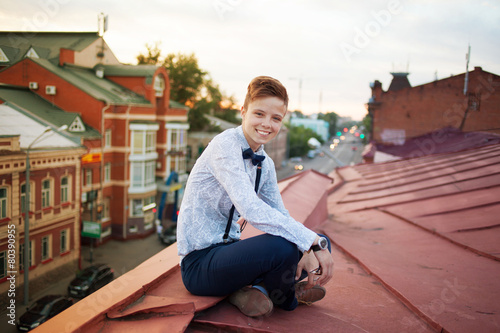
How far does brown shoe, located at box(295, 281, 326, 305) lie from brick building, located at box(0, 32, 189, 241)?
49.6ft

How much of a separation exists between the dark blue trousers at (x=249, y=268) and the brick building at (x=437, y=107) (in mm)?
17613

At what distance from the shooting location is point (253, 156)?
2.11m

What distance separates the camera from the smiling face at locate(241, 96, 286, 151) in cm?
208

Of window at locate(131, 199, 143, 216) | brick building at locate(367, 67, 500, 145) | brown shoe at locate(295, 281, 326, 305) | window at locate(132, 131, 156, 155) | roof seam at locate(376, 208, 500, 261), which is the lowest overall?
window at locate(131, 199, 143, 216)

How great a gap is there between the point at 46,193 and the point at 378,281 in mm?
12014

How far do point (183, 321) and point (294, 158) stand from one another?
5716cm

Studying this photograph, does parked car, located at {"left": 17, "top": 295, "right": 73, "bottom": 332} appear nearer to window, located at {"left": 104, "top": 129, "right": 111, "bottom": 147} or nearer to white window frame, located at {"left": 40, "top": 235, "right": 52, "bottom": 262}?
white window frame, located at {"left": 40, "top": 235, "right": 52, "bottom": 262}

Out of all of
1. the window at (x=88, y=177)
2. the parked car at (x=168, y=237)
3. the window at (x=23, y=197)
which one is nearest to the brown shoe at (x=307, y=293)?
the window at (x=23, y=197)

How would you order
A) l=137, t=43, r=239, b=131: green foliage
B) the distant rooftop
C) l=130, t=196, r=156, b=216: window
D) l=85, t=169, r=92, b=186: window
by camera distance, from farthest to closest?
l=137, t=43, r=239, b=131: green foliage → l=130, t=196, r=156, b=216: window → l=85, t=169, r=92, b=186: window → the distant rooftop

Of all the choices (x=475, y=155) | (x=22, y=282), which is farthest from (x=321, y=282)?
(x=22, y=282)

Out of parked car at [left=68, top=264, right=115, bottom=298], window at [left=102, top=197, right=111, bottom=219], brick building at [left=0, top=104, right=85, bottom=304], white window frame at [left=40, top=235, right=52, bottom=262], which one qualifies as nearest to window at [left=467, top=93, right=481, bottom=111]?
brick building at [left=0, top=104, right=85, bottom=304]

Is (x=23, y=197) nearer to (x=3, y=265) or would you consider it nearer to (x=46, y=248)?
(x=3, y=265)

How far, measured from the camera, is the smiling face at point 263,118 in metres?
2.08

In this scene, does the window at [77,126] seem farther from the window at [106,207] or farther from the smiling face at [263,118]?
the smiling face at [263,118]
